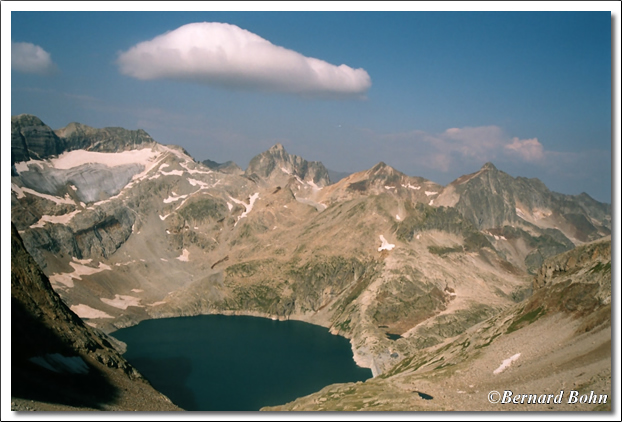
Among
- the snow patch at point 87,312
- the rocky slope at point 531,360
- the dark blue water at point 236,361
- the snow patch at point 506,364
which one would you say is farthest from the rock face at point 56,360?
the snow patch at point 87,312

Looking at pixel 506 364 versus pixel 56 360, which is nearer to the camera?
pixel 56 360

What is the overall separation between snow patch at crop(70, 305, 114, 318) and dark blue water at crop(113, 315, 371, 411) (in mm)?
14654

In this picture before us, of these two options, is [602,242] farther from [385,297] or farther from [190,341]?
Answer: [190,341]

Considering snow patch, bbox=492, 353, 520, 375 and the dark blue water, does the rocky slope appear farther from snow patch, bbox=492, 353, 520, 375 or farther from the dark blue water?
the dark blue water

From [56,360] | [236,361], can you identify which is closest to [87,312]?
[236,361]

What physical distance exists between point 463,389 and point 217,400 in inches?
2225

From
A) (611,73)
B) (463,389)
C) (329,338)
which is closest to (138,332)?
(329,338)

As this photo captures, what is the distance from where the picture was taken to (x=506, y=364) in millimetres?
80062

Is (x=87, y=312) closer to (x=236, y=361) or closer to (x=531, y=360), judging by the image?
(x=236, y=361)

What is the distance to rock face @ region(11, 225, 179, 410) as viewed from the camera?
58656 millimetres

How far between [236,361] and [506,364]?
84565mm

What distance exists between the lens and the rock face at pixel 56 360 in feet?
192

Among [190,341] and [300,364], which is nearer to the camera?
[300,364]

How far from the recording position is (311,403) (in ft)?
307
